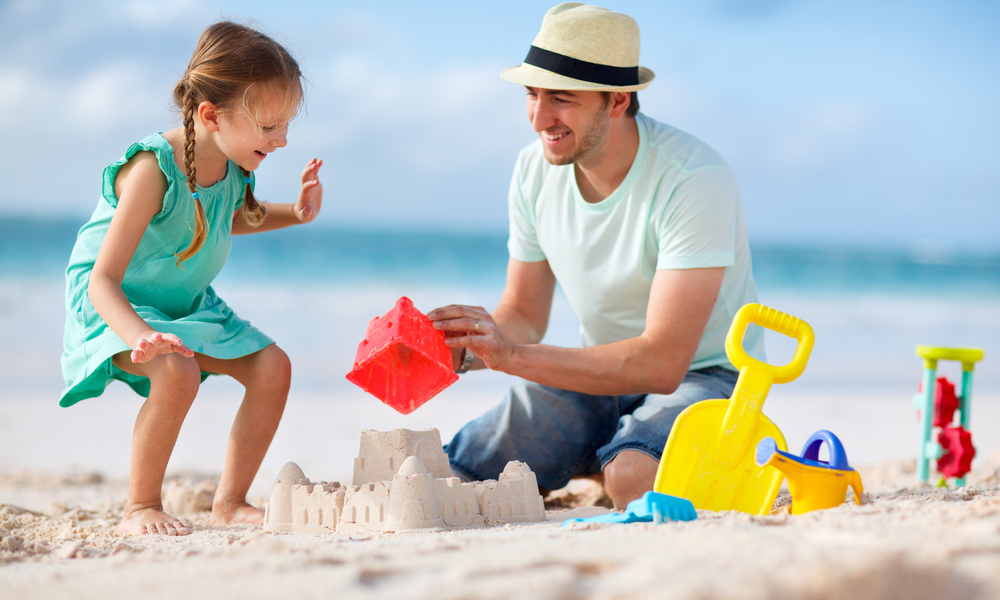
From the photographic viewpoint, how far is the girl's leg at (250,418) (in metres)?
2.53

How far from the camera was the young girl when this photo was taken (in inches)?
88.1

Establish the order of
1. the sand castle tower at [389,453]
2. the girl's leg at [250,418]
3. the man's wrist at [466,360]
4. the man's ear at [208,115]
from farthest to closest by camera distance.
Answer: the man's wrist at [466,360] < the girl's leg at [250,418] < the man's ear at [208,115] < the sand castle tower at [389,453]

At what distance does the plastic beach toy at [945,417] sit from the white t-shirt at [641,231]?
2.94ft

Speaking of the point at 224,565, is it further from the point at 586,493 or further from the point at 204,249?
the point at 586,493

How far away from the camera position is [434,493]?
2.01 metres

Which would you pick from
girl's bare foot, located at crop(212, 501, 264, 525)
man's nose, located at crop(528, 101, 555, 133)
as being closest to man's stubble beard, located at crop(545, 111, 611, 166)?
man's nose, located at crop(528, 101, 555, 133)

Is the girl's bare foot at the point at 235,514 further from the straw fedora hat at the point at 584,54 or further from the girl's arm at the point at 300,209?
the straw fedora hat at the point at 584,54

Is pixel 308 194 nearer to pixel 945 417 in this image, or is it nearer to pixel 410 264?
pixel 945 417

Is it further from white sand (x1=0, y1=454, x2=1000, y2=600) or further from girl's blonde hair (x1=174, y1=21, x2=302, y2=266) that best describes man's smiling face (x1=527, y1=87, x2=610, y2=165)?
white sand (x1=0, y1=454, x2=1000, y2=600)

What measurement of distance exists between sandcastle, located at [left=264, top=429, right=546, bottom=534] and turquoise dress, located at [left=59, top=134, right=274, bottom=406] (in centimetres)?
58

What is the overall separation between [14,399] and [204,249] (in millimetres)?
3368

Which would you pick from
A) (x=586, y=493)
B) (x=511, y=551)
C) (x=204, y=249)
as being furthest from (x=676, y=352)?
(x=204, y=249)

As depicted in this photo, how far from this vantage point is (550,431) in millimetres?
2914

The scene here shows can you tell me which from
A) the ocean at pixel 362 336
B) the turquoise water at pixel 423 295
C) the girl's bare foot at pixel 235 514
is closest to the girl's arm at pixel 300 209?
the girl's bare foot at pixel 235 514
